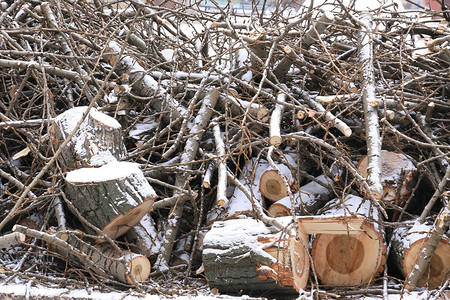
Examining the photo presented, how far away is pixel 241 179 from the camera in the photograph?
3.40m

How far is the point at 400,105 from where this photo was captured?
3.05m

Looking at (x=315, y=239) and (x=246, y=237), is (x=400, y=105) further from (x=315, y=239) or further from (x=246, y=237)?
(x=246, y=237)

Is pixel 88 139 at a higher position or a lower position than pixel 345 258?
higher

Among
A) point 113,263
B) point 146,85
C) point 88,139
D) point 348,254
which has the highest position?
point 146,85

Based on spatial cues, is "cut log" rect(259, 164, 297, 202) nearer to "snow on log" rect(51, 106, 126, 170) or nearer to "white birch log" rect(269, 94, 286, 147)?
"white birch log" rect(269, 94, 286, 147)

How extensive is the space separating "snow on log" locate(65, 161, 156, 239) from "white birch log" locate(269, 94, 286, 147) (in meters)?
0.79

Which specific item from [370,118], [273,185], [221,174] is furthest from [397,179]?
[221,174]

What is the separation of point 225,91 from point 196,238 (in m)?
1.14

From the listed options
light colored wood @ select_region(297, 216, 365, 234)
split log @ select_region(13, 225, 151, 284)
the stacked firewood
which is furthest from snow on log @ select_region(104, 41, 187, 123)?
light colored wood @ select_region(297, 216, 365, 234)

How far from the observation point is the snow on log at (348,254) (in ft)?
8.82

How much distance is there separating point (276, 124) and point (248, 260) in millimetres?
877

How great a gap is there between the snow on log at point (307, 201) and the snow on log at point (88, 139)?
112cm

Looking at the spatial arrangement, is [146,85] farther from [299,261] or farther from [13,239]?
[299,261]

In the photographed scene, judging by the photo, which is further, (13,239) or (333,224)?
(333,224)
